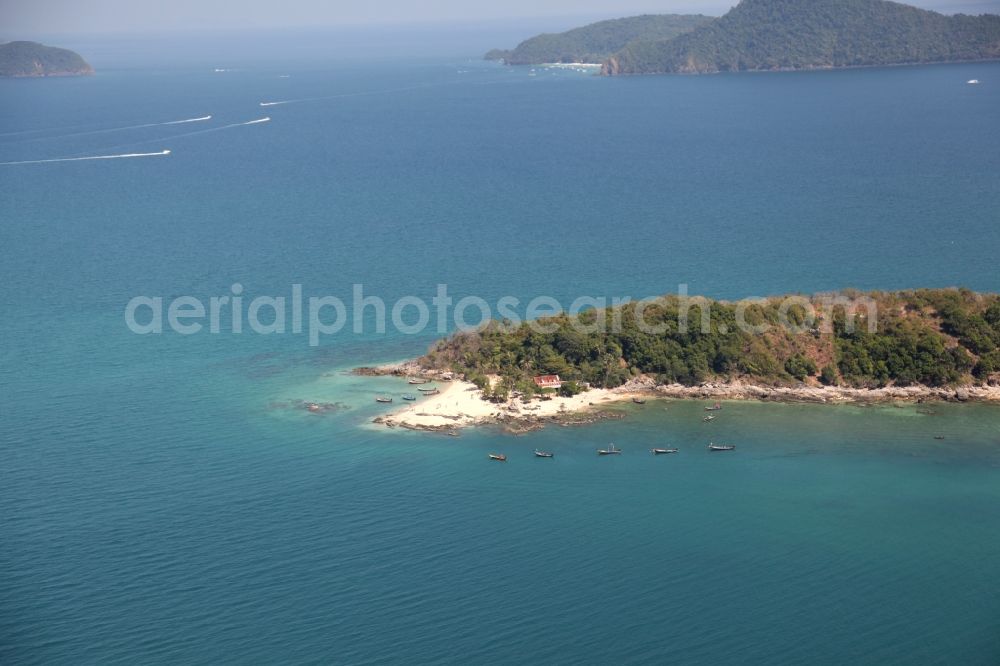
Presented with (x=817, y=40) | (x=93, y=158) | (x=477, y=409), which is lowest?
(x=477, y=409)

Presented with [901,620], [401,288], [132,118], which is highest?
[132,118]

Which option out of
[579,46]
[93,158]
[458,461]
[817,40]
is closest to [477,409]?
[458,461]

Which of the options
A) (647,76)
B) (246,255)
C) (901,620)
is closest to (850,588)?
(901,620)

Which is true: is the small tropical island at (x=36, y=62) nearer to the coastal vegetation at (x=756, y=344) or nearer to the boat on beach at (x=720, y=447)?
the coastal vegetation at (x=756, y=344)

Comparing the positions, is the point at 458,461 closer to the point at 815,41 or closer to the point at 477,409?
the point at 477,409

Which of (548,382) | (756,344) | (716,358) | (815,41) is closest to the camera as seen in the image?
(548,382)

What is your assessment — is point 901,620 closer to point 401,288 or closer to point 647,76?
point 401,288

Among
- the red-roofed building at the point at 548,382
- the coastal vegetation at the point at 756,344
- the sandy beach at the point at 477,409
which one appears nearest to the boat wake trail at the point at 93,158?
the coastal vegetation at the point at 756,344
